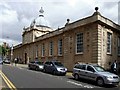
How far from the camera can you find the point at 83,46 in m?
31.2

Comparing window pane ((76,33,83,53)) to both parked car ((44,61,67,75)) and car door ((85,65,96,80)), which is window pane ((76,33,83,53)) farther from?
car door ((85,65,96,80))

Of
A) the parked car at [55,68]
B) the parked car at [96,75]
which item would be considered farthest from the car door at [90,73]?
the parked car at [55,68]

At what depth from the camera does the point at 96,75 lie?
736 inches

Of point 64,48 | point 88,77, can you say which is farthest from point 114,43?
point 88,77

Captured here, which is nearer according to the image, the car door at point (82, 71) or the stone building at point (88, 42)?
the car door at point (82, 71)

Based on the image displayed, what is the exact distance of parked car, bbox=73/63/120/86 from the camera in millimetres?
17875

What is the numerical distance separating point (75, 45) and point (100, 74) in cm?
1476

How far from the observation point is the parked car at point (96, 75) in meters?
17.9

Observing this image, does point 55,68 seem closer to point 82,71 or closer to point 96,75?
point 82,71

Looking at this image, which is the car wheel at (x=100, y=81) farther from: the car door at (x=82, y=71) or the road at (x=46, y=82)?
the car door at (x=82, y=71)

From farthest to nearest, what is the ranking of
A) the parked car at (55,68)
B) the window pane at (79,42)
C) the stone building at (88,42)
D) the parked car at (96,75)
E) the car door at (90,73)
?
the window pane at (79,42) < the stone building at (88,42) < the parked car at (55,68) < the car door at (90,73) < the parked car at (96,75)

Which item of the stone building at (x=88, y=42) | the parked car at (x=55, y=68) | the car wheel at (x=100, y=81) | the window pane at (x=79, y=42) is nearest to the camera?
the car wheel at (x=100, y=81)

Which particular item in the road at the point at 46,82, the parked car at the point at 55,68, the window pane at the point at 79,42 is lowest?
the road at the point at 46,82

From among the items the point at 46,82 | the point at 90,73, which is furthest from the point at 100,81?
the point at 46,82
